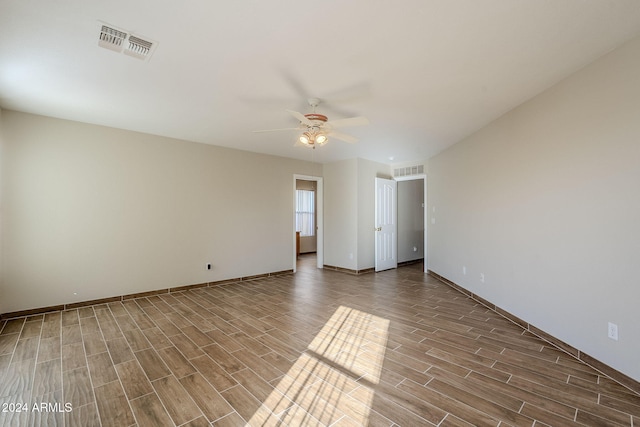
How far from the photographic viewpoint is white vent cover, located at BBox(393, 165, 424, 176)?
641 cm

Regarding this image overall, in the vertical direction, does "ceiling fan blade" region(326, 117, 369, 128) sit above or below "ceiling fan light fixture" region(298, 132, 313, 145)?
above

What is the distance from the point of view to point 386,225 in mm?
6652

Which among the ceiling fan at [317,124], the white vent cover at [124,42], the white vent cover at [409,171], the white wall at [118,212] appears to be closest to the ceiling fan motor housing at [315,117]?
the ceiling fan at [317,124]

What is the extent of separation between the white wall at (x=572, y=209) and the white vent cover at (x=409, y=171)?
88.7 inches

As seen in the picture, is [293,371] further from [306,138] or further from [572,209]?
[572,209]

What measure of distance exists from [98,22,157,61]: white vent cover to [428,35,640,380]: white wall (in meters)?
3.65

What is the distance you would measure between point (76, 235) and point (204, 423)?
11.9 feet

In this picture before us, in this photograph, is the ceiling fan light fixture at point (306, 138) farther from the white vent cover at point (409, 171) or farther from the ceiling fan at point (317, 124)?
the white vent cover at point (409, 171)

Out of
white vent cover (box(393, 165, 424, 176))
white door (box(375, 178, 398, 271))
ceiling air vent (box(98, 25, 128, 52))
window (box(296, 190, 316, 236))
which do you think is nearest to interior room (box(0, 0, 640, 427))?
ceiling air vent (box(98, 25, 128, 52))

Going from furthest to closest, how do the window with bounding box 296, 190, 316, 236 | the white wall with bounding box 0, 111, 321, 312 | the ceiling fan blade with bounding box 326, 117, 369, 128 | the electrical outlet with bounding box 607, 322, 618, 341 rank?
the window with bounding box 296, 190, 316, 236
the white wall with bounding box 0, 111, 321, 312
the ceiling fan blade with bounding box 326, 117, 369, 128
the electrical outlet with bounding box 607, 322, 618, 341

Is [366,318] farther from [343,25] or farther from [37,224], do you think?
[37,224]

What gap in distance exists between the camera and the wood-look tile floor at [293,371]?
71.6 inches

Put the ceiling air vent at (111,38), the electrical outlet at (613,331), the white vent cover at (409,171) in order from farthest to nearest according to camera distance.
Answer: the white vent cover at (409,171), the electrical outlet at (613,331), the ceiling air vent at (111,38)

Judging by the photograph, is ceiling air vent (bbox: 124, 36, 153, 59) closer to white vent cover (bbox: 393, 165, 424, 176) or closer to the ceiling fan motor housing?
the ceiling fan motor housing
